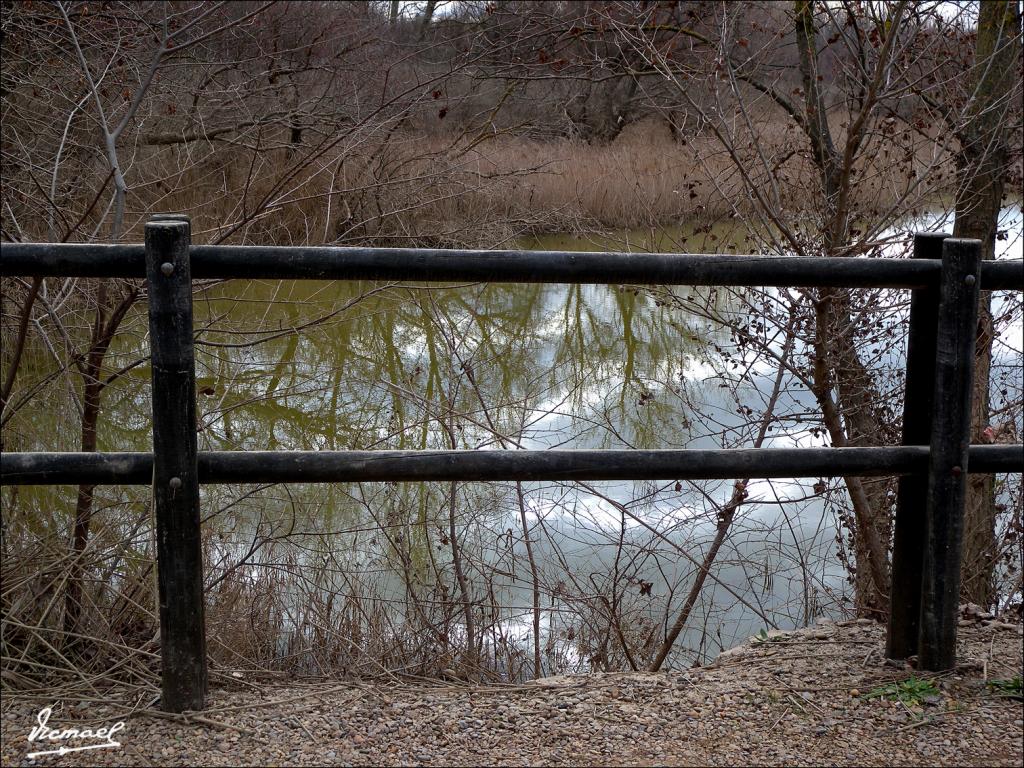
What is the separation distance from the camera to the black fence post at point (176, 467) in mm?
2564

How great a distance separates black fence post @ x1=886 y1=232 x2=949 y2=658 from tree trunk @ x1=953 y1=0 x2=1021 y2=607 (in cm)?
250

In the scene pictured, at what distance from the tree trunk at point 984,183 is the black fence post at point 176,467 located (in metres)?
4.12

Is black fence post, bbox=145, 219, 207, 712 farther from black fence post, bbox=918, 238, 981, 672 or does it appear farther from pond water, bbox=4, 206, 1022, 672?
black fence post, bbox=918, 238, 981, 672

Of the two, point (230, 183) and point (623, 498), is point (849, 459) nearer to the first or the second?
point (623, 498)

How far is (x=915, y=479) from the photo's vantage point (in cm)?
299

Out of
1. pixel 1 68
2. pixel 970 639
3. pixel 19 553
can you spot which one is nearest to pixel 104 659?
pixel 19 553

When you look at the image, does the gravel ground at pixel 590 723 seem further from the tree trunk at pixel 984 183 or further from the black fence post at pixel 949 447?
the tree trunk at pixel 984 183

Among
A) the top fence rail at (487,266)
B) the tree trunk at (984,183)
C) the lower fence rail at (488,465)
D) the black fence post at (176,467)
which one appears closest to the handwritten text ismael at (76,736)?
the black fence post at (176,467)

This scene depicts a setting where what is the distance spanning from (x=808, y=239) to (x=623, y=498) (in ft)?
8.26

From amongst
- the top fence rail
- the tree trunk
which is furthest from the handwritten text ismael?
the tree trunk

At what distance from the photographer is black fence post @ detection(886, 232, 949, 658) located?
116 inches

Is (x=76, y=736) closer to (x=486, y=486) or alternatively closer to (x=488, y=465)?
(x=488, y=465)

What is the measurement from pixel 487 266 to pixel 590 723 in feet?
4.17

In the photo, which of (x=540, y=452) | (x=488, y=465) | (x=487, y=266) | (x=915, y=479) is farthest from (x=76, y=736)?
(x=915, y=479)
